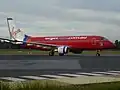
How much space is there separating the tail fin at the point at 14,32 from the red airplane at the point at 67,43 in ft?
10.8

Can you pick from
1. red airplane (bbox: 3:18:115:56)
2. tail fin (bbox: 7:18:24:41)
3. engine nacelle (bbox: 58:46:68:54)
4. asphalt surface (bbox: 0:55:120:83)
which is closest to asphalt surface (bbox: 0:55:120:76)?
asphalt surface (bbox: 0:55:120:83)

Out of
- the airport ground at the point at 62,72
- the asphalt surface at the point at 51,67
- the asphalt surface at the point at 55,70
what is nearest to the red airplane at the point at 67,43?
the asphalt surface at the point at 51,67

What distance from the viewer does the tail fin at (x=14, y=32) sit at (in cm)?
6825

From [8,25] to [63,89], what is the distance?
65255 millimetres

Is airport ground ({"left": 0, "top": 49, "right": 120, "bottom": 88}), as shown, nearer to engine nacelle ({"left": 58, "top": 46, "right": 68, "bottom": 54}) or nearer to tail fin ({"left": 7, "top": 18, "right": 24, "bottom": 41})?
engine nacelle ({"left": 58, "top": 46, "right": 68, "bottom": 54})

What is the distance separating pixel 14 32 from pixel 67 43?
1793cm

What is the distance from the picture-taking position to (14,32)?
233ft

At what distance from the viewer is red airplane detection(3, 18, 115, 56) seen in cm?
5450

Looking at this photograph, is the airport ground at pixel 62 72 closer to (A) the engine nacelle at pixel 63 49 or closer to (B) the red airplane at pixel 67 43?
(A) the engine nacelle at pixel 63 49

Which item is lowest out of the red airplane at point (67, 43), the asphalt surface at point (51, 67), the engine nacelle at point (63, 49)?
the asphalt surface at point (51, 67)

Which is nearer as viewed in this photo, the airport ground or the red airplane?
the airport ground

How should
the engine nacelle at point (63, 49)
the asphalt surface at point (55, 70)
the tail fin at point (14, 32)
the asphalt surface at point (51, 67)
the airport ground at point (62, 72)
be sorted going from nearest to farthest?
the airport ground at point (62, 72), the asphalt surface at point (55, 70), the asphalt surface at point (51, 67), the engine nacelle at point (63, 49), the tail fin at point (14, 32)

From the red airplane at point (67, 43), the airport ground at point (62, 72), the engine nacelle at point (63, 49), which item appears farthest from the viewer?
the red airplane at point (67, 43)

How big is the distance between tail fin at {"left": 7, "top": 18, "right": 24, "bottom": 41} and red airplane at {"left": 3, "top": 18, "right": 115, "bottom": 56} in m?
3.28
